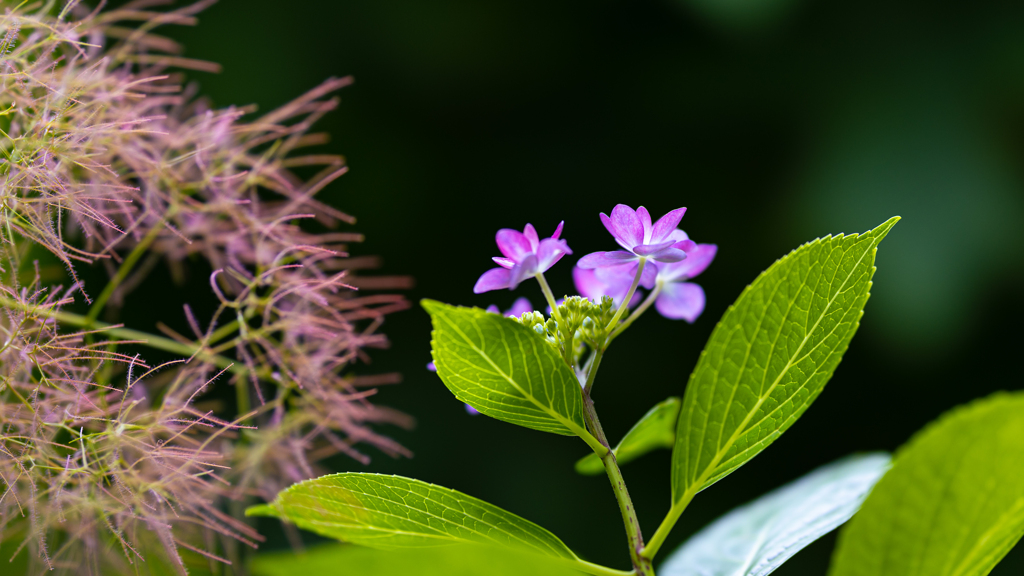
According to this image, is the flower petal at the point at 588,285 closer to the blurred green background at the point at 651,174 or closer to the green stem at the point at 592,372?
the green stem at the point at 592,372

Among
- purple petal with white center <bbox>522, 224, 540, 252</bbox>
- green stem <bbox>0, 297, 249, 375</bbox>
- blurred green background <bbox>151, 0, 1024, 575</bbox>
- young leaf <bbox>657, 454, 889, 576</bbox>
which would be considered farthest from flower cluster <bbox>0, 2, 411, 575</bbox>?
blurred green background <bbox>151, 0, 1024, 575</bbox>

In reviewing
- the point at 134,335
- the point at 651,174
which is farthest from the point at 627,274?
the point at 651,174

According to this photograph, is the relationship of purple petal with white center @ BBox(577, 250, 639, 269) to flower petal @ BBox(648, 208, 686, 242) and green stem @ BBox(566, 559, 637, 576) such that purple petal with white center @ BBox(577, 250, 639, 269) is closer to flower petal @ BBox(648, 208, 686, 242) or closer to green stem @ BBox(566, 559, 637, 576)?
flower petal @ BBox(648, 208, 686, 242)

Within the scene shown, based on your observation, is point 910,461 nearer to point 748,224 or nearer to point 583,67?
point 748,224

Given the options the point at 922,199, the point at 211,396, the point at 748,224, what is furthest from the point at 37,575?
the point at 922,199

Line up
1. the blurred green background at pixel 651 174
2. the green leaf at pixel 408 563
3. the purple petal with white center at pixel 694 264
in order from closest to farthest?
the green leaf at pixel 408 563 → the purple petal with white center at pixel 694 264 → the blurred green background at pixel 651 174

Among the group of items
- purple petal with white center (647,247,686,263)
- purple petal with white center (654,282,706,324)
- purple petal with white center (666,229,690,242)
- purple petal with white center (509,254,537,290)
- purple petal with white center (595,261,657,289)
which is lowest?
purple petal with white center (654,282,706,324)

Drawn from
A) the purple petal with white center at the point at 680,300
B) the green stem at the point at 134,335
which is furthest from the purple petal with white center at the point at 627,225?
the green stem at the point at 134,335
